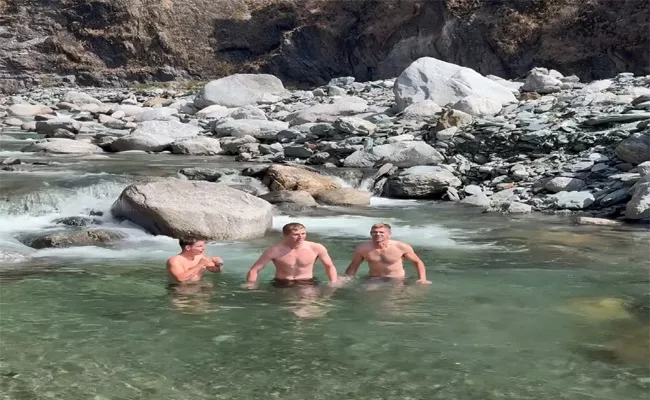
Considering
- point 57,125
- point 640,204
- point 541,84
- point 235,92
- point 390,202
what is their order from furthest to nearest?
point 235,92 < point 57,125 < point 541,84 < point 390,202 < point 640,204

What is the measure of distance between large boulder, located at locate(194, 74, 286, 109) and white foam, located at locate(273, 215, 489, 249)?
1558 cm

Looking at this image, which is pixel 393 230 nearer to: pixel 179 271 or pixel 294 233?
pixel 294 233

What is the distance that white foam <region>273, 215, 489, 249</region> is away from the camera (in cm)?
959

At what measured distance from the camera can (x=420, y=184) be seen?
13461 mm

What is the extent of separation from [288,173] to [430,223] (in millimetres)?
3256

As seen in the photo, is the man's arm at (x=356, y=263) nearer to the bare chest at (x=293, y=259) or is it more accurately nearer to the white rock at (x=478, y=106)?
the bare chest at (x=293, y=259)

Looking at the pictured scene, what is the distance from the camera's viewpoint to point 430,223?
1101cm

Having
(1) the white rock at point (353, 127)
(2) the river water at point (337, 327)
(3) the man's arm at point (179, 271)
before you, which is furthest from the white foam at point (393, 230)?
(1) the white rock at point (353, 127)

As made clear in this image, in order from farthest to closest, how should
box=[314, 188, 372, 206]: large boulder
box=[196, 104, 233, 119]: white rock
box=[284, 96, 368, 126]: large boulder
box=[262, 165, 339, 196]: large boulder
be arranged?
1. box=[196, 104, 233, 119]: white rock
2. box=[284, 96, 368, 126]: large boulder
3. box=[262, 165, 339, 196]: large boulder
4. box=[314, 188, 372, 206]: large boulder

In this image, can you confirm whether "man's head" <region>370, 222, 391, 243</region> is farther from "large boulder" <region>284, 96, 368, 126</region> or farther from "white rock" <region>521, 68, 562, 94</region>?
"white rock" <region>521, 68, 562, 94</region>

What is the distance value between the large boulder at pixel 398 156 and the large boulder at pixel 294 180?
1.75 meters

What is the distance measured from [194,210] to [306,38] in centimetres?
3555

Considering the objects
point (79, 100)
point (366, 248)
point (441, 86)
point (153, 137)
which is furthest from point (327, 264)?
point (79, 100)

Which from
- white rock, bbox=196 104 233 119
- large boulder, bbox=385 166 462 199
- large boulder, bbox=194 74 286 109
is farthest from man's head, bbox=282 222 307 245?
large boulder, bbox=194 74 286 109
